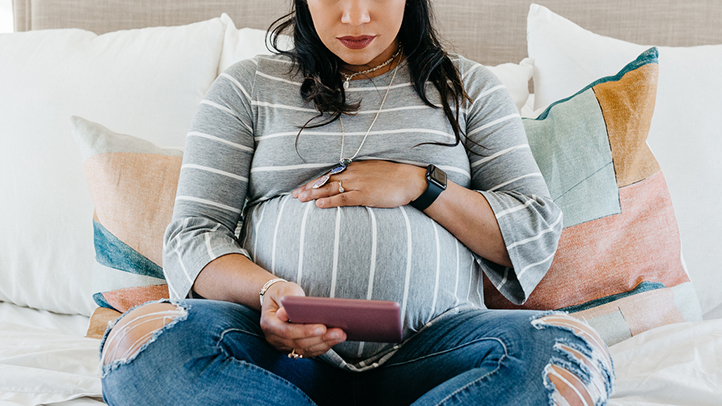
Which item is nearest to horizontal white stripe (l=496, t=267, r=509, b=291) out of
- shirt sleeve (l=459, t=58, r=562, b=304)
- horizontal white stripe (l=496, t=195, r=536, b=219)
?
shirt sleeve (l=459, t=58, r=562, b=304)

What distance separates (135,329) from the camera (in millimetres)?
728

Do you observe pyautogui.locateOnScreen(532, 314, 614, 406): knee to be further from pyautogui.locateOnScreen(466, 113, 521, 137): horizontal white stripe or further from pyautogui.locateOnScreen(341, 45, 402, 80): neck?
pyautogui.locateOnScreen(341, 45, 402, 80): neck

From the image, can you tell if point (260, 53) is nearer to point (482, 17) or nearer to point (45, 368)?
point (482, 17)

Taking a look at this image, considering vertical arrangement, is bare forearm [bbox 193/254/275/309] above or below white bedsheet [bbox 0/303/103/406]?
above

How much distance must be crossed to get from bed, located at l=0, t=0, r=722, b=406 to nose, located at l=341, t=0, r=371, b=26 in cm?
49

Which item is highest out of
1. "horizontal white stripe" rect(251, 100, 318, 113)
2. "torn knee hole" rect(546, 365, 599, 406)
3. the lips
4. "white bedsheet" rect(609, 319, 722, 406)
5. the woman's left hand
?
the lips

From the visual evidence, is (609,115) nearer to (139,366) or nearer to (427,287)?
(427,287)

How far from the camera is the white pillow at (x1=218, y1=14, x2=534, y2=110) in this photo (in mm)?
1408

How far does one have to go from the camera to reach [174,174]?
1.14 meters

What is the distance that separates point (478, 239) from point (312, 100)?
1.37ft

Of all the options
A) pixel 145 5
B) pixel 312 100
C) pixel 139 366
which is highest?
pixel 145 5

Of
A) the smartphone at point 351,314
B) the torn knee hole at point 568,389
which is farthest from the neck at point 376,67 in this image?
the torn knee hole at point 568,389

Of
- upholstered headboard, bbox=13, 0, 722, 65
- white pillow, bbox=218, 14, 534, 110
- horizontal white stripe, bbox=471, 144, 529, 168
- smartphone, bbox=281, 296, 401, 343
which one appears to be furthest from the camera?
upholstered headboard, bbox=13, 0, 722, 65

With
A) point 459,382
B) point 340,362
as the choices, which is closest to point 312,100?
point 340,362
